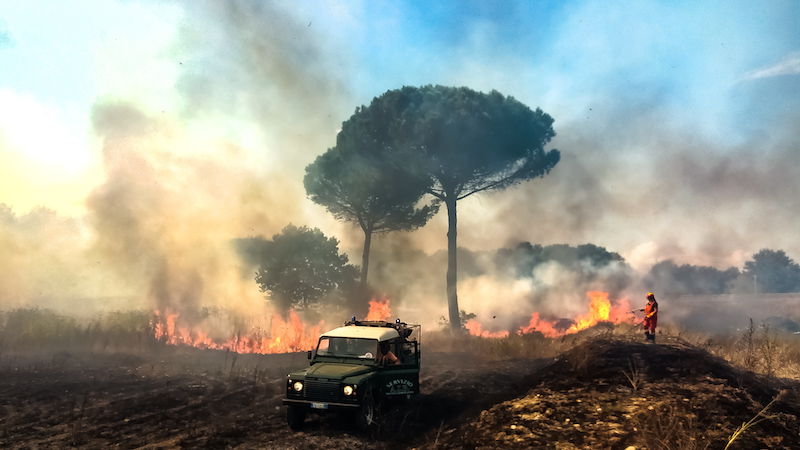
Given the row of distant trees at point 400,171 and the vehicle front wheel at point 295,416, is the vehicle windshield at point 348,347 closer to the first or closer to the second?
the vehicle front wheel at point 295,416

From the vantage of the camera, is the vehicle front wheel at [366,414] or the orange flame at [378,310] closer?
the vehicle front wheel at [366,414]

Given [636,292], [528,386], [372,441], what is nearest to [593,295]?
[636,292]

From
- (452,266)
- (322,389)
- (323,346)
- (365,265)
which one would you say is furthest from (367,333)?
(365,265)

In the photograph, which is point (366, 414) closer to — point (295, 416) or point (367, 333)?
point (295, 416)

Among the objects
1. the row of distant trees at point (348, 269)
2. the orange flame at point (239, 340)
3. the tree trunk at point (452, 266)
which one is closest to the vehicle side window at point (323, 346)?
the orange flame at point (239, 340)

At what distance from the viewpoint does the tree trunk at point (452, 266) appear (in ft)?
92.2

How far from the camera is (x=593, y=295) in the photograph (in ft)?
100

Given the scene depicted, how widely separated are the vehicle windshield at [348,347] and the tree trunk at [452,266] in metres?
18.0

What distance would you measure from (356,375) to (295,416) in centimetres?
145

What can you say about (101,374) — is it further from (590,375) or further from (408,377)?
(590,375)

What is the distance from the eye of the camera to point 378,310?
104 feet

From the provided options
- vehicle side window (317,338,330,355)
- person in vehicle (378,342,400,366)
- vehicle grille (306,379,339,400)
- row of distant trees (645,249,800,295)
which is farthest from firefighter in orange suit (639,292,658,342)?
row of distant trees (645,249,800,295)

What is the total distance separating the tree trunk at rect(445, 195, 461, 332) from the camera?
28.1 metres

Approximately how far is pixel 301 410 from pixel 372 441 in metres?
1.61
